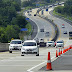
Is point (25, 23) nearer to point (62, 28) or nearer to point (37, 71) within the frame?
point (62, 28)

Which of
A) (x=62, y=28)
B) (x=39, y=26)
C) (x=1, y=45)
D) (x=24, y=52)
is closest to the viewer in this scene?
(x=24, y=52)

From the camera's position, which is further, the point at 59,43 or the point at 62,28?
the point at 62,28

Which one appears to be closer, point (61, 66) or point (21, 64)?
point (61, 66)

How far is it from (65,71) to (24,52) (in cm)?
1847

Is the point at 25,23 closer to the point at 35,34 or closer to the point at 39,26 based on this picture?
the point at 39,26

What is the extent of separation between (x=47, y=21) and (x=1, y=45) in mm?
149453

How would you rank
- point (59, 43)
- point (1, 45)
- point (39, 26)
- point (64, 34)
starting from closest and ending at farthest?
point (1, 45), point (59, 43), point (64, 34), point (39, 26)

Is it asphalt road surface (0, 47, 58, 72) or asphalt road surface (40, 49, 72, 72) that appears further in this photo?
asphalt road surface (0, 47, 58, 72)

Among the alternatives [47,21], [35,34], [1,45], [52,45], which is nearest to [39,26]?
[47,21]

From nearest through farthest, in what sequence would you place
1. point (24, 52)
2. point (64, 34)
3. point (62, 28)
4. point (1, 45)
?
point (24, 52)
point (1, 45)
point (64, 34)
point (62, 28)

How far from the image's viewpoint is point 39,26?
607ft

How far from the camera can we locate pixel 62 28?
171625 mm

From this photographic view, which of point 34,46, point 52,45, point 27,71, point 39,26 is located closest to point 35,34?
point 39,26

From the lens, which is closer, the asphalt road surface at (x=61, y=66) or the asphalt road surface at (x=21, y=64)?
the asphalt road surface at (x=61, y=66)
